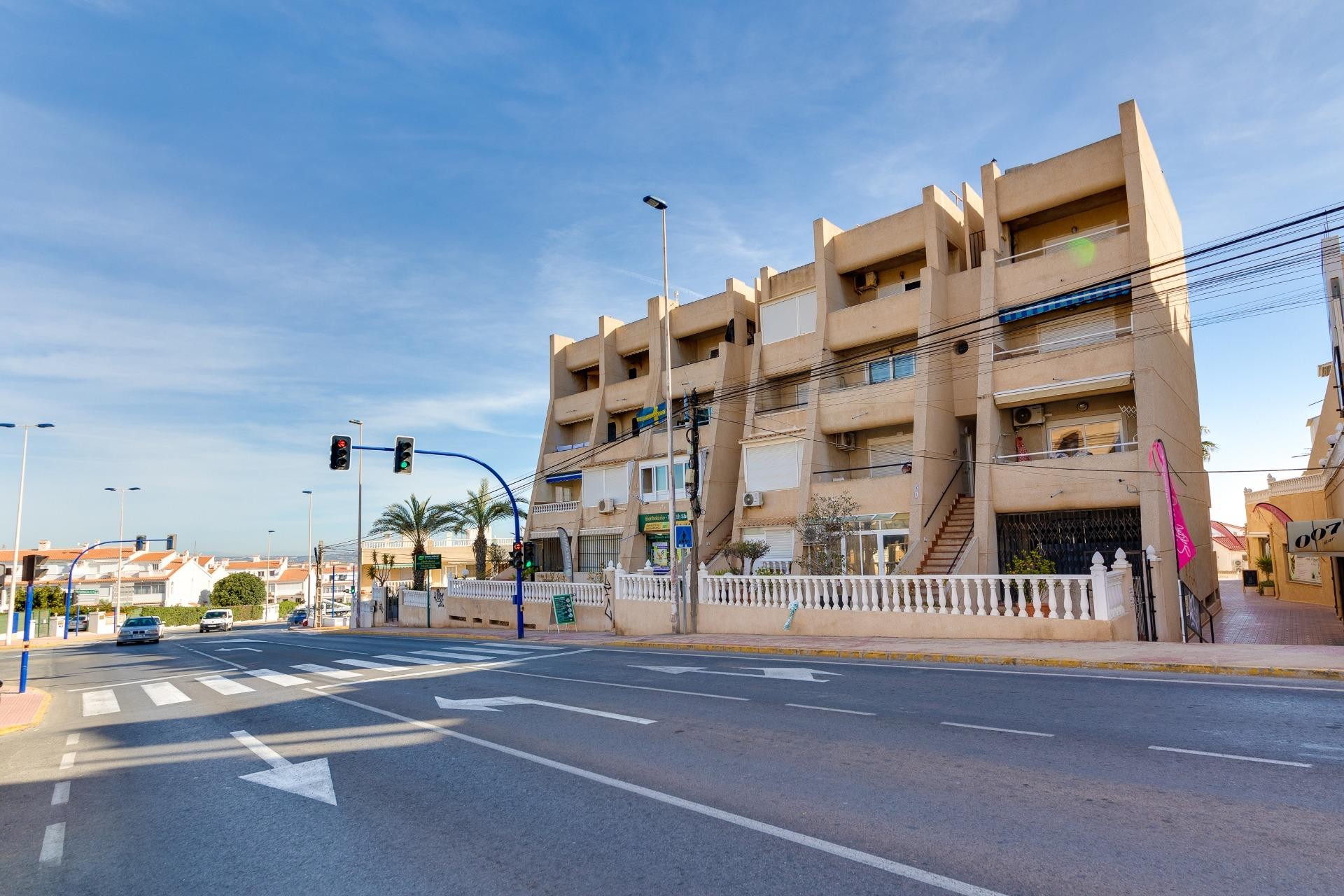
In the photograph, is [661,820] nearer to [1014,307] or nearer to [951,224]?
[1014,307]

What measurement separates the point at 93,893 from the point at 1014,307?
1010 inches

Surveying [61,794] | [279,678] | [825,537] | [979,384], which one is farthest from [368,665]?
[979,384]

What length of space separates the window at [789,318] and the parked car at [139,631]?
3181 centimetres

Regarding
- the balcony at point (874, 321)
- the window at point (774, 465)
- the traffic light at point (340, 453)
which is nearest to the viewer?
the traffic light at point (340, 453)

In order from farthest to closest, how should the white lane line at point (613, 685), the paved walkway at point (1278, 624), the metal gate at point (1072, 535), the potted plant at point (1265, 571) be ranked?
the potted plant at point (1265, 571) < the metal gate at point (1072, 535) < the paved walkway at point (1278, 624) < the white lane line at point (613, 685)

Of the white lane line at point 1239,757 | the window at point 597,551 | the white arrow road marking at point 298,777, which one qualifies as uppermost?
the window at point 597,551

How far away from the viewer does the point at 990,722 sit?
8047 mm

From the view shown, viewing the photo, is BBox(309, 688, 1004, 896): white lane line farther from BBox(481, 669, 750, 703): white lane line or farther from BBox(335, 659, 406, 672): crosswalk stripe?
BBox(335, 659, 406, 672): crosswalk stripe

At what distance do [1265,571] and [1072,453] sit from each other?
2688 centimetres

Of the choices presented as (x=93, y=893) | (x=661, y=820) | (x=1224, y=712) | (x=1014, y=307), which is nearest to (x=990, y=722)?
(x=1224, y=712)

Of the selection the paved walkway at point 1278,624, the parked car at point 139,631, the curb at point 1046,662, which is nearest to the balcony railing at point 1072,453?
the paved walkway at point 1278,624

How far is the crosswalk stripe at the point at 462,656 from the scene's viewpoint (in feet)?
58.1

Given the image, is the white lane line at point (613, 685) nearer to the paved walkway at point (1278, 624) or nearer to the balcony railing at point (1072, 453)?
the paved walkway at point (1278, 624)

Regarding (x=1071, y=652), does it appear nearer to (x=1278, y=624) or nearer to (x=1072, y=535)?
(x=1072, y=535)
